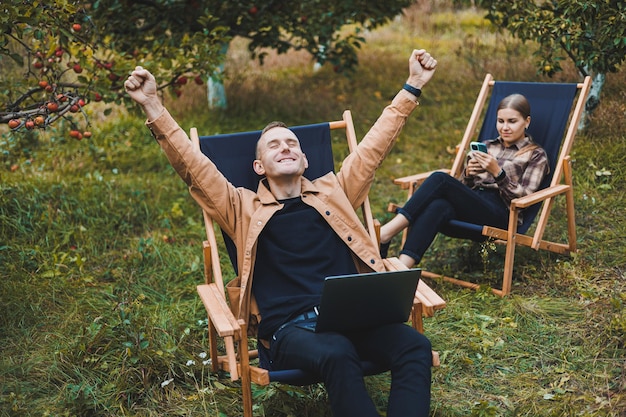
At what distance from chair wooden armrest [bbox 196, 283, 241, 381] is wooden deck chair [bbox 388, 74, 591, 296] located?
161 cm

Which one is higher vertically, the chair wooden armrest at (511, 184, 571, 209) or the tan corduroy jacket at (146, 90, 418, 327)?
the tan corduroy jacket at (146, 90, 418, 327)

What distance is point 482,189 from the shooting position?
470 cm

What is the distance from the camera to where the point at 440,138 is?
7.05 metres

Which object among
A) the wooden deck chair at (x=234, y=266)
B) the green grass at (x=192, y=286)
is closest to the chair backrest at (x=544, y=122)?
the green grass at (x=192, y=286)

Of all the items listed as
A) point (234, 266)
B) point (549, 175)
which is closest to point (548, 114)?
point (549, 175)

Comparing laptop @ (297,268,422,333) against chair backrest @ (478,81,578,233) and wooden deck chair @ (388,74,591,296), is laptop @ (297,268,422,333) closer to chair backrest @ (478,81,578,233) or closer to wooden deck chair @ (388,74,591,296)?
wooden deck chair @ (388,74,591,296)

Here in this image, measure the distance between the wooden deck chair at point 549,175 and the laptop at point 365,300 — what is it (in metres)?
1.46

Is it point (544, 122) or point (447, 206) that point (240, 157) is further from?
point (544, 122)

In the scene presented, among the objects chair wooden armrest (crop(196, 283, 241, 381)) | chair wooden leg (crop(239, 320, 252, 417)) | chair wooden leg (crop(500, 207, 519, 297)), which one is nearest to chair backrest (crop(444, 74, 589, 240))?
chair wooden leg (crop(500, 207, 519, 297))

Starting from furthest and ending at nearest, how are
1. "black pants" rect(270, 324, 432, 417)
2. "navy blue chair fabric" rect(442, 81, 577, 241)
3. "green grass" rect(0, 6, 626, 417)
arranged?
1. "navy blue chair fabric" rect(442, 81, 577, 241)
2. "green grass" rect(0, 6, 626, 417)
3. "black pants" rect(270, 324, 432, 417)

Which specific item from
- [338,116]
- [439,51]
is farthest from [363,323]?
[439,51]

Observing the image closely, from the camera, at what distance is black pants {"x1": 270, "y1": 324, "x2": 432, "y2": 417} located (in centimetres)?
280

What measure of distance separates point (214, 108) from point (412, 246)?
12.1 ft

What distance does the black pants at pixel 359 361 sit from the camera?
9.18 feet
